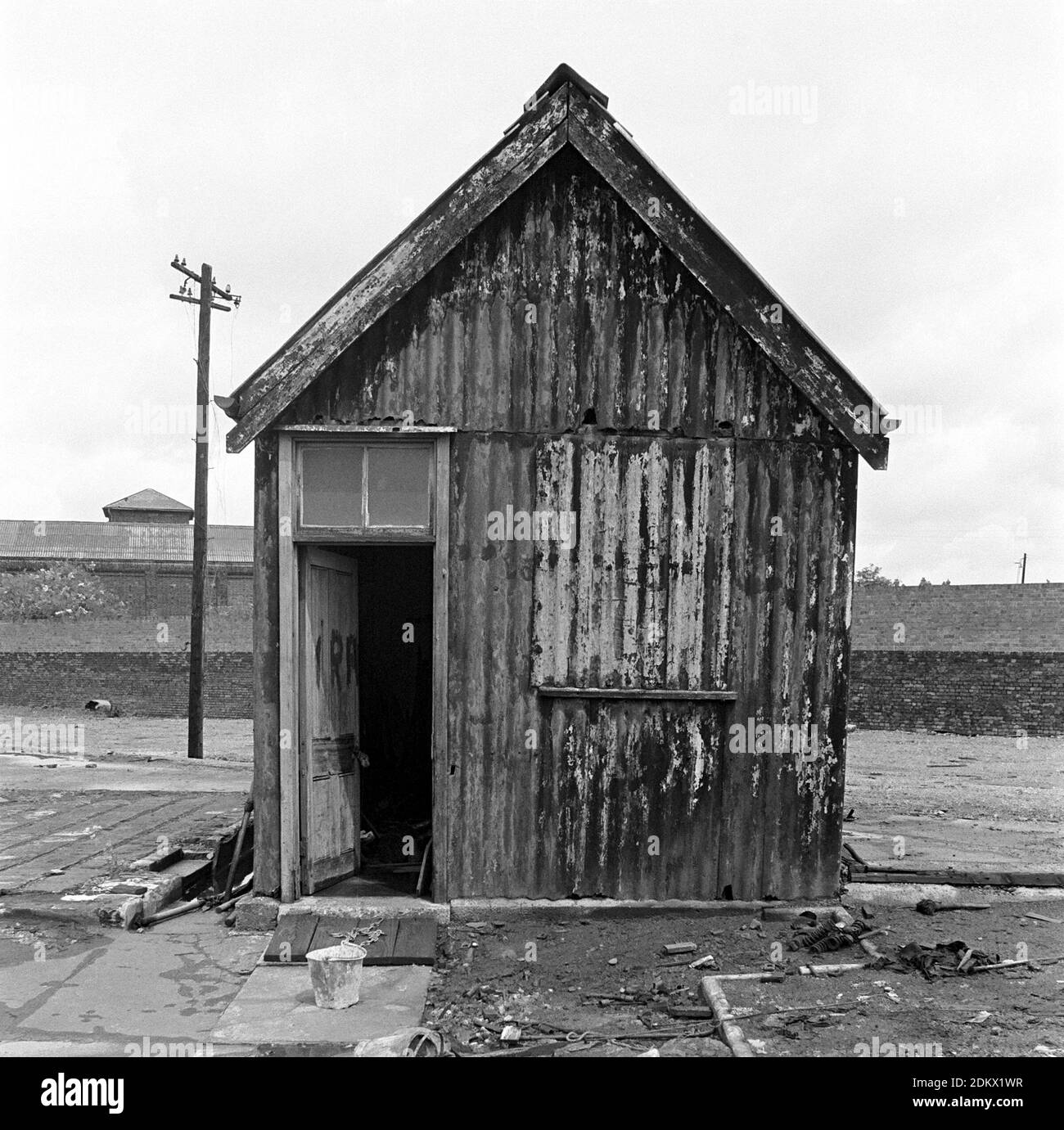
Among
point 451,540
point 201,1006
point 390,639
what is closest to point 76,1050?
point 201,1006

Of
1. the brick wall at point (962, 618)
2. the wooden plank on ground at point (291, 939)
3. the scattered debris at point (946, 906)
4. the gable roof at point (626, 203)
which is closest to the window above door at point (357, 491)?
the gable roof at point (626, 203)

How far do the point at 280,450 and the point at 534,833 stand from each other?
3.64 meters

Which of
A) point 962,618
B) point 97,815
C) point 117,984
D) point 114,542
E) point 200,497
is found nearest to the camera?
point 117,984

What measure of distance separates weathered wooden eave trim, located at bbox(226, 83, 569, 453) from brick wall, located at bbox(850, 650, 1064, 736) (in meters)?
18.3

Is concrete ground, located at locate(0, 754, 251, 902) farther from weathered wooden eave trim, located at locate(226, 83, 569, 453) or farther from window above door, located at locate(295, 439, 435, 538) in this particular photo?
weathered wooden eave trim, located at locate(226, 83, 569, 453)

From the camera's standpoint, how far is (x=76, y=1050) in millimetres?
5660

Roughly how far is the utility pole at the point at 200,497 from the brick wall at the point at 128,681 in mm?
8494

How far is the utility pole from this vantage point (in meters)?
20.5

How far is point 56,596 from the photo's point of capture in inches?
1829

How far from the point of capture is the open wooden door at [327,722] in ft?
26.4

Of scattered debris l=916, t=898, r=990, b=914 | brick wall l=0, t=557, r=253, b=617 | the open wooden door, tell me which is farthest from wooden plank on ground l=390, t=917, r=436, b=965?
brick wall l=0, t=557, r=253, b=617

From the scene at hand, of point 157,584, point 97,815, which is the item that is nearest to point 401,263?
point 97,815

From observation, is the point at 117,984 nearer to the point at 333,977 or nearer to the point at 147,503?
the point at 333,977

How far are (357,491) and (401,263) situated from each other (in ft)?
5.91
